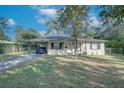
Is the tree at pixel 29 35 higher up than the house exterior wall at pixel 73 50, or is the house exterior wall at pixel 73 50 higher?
the tree at pixel 29 35

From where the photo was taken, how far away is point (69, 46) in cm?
2575

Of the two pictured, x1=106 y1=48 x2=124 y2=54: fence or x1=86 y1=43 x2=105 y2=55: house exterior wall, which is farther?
x1=106 y1=48 x2=124 y2=54: fence

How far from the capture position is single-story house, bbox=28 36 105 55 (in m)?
24.9

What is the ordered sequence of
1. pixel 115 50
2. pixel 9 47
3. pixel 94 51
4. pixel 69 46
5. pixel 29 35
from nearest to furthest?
pixel 69 46, pixel 94 51, pixel 9 47, pixel 115 50, pixel 29 35

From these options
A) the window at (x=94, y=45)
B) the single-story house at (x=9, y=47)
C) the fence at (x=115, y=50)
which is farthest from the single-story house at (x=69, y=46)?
the single-story house at (x=9, y=47)

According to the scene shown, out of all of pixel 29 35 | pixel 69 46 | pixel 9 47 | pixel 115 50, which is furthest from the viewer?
pixel 29 35

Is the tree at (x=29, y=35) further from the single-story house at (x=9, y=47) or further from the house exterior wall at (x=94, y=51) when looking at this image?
the house exterior wall at (x=94, y=51)

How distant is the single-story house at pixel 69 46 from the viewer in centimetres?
2494

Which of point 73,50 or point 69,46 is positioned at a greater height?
point 69,46

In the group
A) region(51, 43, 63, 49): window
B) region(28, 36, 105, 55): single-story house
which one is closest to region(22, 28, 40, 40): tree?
region(28, 36, 105, 55): single-story house

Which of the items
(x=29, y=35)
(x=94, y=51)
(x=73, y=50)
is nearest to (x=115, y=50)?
(x=94, y=51)

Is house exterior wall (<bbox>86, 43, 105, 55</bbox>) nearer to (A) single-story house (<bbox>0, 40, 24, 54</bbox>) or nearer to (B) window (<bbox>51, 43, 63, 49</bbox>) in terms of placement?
(B) window (<bbox>51, 43, 63, 49</bbox>)

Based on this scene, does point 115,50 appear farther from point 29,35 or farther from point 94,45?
point 29,35
